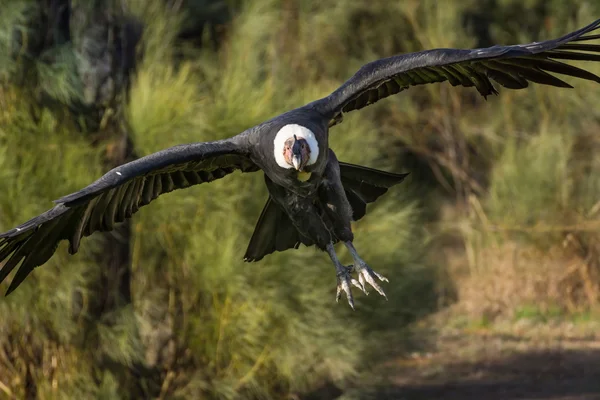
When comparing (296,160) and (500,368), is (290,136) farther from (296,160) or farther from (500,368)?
(500,368)

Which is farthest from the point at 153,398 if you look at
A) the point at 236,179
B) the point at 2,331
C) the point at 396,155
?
the point at 396,155

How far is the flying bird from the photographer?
6074 millimetres

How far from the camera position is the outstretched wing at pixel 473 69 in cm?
617

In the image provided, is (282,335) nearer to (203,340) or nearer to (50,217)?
(203,340)

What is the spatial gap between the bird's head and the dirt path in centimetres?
447

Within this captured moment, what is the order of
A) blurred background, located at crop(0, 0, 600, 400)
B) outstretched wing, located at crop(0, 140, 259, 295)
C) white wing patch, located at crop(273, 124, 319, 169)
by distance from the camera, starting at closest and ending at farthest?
outstretched wing, located at crop(0, 140, 259, 295) → white wing patch, located at crop(273, 124, 319, 169) → blurred background, located at crop(0, 0, 600, 400)

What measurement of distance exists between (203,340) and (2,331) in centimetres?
155

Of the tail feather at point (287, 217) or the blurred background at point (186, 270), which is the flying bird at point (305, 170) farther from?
the blurred background at point (186, 270)

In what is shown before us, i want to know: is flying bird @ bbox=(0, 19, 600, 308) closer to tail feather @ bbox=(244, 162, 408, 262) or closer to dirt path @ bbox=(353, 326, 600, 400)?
tail feather @ bbox=(244, 162, 408, 262)

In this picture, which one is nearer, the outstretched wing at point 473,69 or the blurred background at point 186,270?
the outstretched wing at point 473,69

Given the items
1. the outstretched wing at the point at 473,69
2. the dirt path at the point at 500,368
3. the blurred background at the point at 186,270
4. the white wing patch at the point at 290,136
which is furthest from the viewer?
the dirt path at the point at 500,368

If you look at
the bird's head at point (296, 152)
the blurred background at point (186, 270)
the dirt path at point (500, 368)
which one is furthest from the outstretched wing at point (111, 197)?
the dirt path at point (500, 368)

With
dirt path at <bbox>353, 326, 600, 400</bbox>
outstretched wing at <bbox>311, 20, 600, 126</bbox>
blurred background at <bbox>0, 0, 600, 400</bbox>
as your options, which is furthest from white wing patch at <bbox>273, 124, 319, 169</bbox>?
dirt path at <bbox>353, 326, 600, 400</bbox>

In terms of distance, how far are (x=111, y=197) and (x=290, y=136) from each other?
49.7 inches
